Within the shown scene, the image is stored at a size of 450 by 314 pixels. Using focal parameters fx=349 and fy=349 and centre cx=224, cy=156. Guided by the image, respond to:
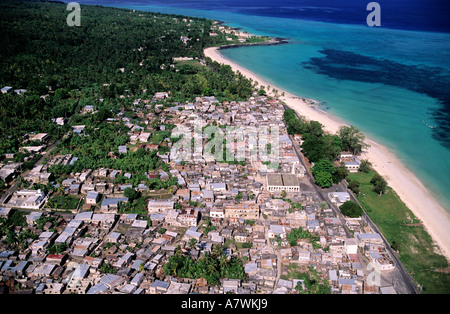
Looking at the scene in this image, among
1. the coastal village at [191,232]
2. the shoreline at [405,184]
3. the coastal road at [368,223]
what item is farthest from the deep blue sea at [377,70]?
the coastal village at [191,232]

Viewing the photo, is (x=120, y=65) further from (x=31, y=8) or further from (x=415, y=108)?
(x=31, y=8)

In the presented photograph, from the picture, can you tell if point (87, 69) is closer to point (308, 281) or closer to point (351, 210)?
point (351, 210)

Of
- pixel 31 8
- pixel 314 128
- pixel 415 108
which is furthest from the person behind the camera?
pixel 31 8

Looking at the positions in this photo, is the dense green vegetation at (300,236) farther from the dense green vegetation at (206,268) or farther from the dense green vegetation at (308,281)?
the dense green vegetation at (206,268)

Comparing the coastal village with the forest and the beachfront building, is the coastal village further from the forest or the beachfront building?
the forest

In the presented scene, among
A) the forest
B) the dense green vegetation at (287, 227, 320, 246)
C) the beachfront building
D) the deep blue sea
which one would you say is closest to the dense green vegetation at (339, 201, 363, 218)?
the beachfront building

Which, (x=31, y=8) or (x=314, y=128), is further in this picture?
(x=31, y=8)
